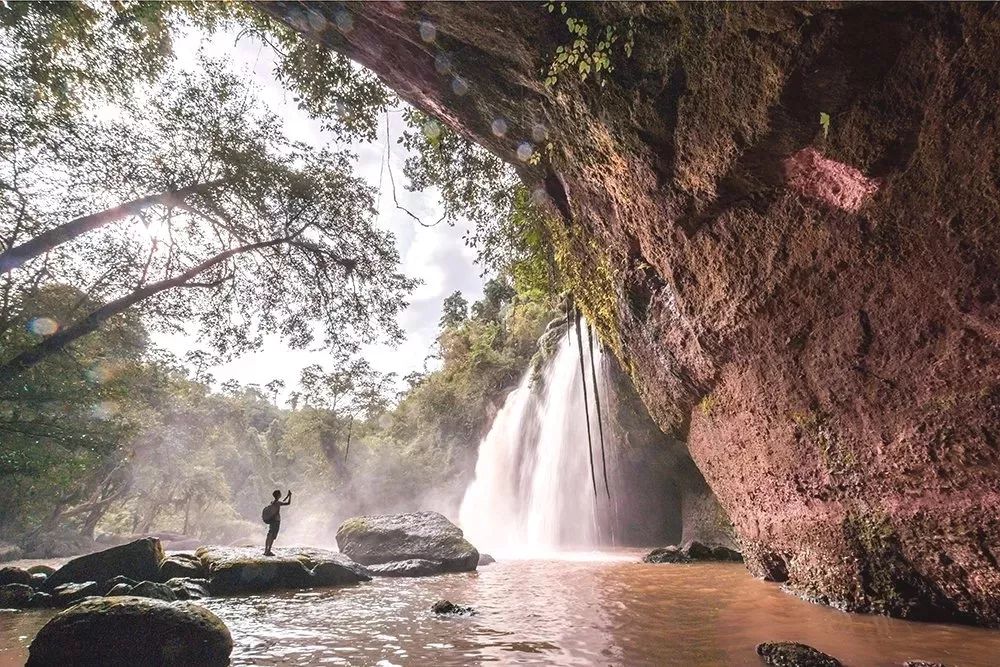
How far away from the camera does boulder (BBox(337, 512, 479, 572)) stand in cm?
1108

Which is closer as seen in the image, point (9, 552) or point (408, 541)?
point (408, 541)

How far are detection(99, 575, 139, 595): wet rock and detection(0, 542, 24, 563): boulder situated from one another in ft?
65.7

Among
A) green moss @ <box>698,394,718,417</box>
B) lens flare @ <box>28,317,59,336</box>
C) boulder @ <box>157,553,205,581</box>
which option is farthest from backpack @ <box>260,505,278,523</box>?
green moss @ <box>698,394,718,417</box>

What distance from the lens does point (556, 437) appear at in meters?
18.4

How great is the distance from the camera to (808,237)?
184 inches

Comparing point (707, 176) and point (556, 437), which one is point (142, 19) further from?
point (556, 437)

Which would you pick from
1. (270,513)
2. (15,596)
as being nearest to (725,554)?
(270,513)

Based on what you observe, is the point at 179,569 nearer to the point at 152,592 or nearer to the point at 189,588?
the point at 189,588

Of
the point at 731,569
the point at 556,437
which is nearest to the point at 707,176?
the point at 731,569

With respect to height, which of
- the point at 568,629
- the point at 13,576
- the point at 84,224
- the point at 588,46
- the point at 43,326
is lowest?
the point at 13,576

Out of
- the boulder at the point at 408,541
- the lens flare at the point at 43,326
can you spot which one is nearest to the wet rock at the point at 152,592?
the boulder at the point at 408,541

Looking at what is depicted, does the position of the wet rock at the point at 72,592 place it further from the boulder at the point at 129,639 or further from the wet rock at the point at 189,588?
the boulder at the point at 129,639

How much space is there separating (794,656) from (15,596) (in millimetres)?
9619

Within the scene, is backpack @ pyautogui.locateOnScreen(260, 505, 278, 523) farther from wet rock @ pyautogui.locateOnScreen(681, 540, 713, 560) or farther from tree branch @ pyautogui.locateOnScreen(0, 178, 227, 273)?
wet rock @ pyautogui.locateOnScreen(681, 540, 713, 560)
